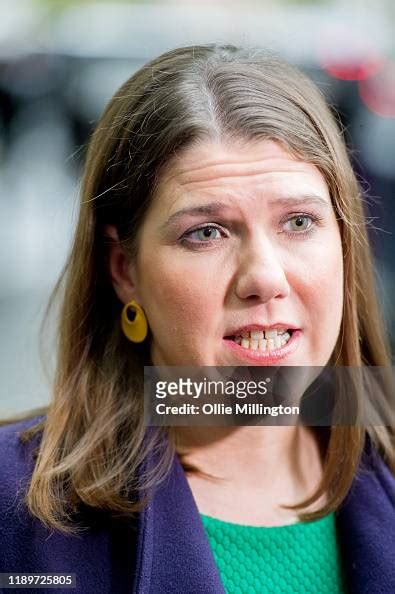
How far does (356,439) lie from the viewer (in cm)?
121

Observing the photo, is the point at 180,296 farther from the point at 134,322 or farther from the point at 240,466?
the point at 240,466

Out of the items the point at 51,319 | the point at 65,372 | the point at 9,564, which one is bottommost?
the point at 9,564

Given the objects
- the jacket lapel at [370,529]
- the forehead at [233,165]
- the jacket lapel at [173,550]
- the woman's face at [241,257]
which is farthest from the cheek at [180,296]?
the jacket lapel at [370,529]

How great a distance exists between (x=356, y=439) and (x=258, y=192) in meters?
0.40

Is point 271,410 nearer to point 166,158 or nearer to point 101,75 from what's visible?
point 166,158

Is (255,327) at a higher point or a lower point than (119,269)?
lower

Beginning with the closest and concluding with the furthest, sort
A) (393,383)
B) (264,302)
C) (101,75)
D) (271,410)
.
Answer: (264,302) → (271,410) → (393,383) → (101,75)

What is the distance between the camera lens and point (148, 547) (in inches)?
41.4

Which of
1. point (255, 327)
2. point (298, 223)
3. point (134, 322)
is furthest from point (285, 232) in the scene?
point (134, 322)

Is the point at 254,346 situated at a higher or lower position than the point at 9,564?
higher

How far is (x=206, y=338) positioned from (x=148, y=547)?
0.27 m

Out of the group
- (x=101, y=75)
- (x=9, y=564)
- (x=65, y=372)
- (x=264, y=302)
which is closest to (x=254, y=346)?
(x=264, y=302)

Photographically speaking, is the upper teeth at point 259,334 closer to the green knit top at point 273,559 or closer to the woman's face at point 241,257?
the woman's face at point 241,257

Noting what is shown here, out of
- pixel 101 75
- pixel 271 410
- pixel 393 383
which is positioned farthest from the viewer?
pixel 101 75
